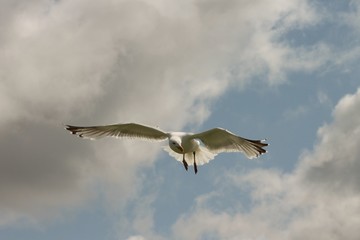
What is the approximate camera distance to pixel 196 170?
1977 centimetres

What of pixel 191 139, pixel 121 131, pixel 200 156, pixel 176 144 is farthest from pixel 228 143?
pixel 121 131

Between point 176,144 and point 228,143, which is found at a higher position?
point 228,143

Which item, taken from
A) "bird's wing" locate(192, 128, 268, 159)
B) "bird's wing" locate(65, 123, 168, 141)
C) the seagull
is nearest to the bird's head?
the seagull

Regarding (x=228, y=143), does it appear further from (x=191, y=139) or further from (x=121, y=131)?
(x=121, y=131)

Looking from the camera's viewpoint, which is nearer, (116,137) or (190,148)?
(190,148)

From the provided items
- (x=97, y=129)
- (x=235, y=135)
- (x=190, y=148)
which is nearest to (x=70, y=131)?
(x=97, y=129)

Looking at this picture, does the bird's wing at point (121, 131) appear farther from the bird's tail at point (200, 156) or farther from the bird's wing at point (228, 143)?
the bird's wing at point (228, 143)

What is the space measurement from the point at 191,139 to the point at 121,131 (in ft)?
9.73

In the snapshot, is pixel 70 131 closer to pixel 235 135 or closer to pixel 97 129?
pixel 97 129

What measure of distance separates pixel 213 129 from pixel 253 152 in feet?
5.70

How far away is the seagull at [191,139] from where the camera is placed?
19344 millimetres

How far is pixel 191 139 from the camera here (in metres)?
19.2

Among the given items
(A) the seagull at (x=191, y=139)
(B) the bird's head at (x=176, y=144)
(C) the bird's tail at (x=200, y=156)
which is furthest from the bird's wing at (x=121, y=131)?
(B) the bird's head at (x=176, y=144)

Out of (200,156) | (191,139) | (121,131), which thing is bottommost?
(191,139)
